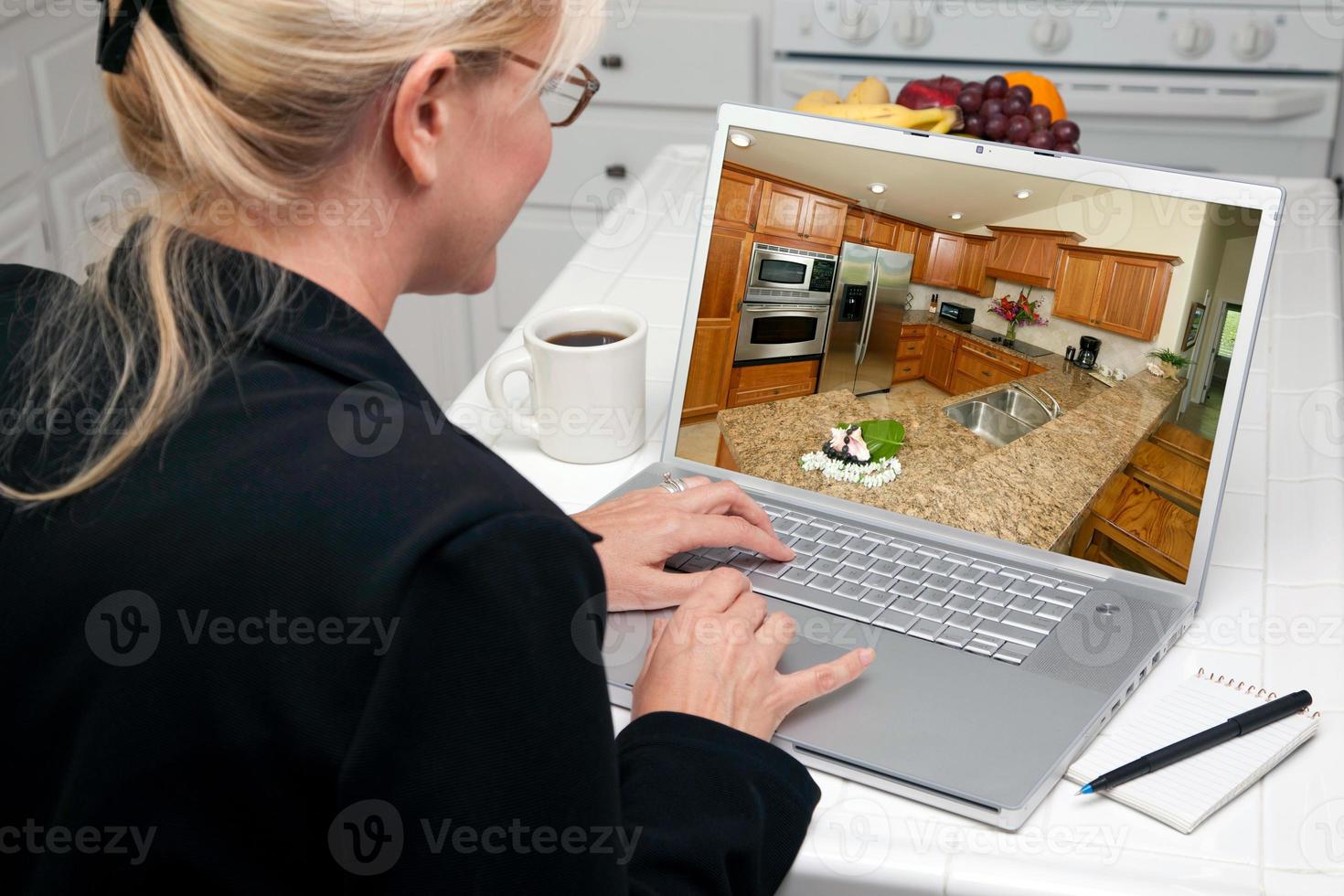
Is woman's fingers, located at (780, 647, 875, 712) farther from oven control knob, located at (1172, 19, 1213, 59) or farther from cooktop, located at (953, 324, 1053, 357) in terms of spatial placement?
oven control knob, located at (1172, 19, 1213, 59)

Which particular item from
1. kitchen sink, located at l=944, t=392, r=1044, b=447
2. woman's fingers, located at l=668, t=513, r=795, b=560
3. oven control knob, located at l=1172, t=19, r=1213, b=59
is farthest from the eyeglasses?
oven control knob, located at l=1172, t=19, r=1213, b=59

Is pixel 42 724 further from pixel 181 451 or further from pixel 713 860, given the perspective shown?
pixel 713 860

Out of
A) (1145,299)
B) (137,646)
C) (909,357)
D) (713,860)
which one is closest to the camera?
(137,646)

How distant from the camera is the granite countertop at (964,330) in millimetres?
959

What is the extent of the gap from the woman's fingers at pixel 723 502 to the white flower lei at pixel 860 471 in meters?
0.11

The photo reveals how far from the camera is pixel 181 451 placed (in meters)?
0.53

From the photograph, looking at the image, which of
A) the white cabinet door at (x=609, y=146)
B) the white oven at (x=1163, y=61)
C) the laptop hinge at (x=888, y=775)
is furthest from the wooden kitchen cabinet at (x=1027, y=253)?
the white cabinet door at (x=609, y=146)

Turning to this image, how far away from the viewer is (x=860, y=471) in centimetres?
103

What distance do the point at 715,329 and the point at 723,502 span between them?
21 centimetres

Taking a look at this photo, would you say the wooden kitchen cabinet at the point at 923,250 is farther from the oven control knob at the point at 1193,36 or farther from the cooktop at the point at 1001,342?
the oven control knob at the point at 1193,36

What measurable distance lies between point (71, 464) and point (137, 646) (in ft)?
0.35

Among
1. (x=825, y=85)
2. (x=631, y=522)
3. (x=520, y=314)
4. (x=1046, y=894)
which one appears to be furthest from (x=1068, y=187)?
(x=520, y=314)

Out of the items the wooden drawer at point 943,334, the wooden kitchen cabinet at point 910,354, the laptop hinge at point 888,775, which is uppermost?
the wooden drawer at point 943,334

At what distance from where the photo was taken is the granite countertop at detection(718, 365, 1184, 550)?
3.06ft
